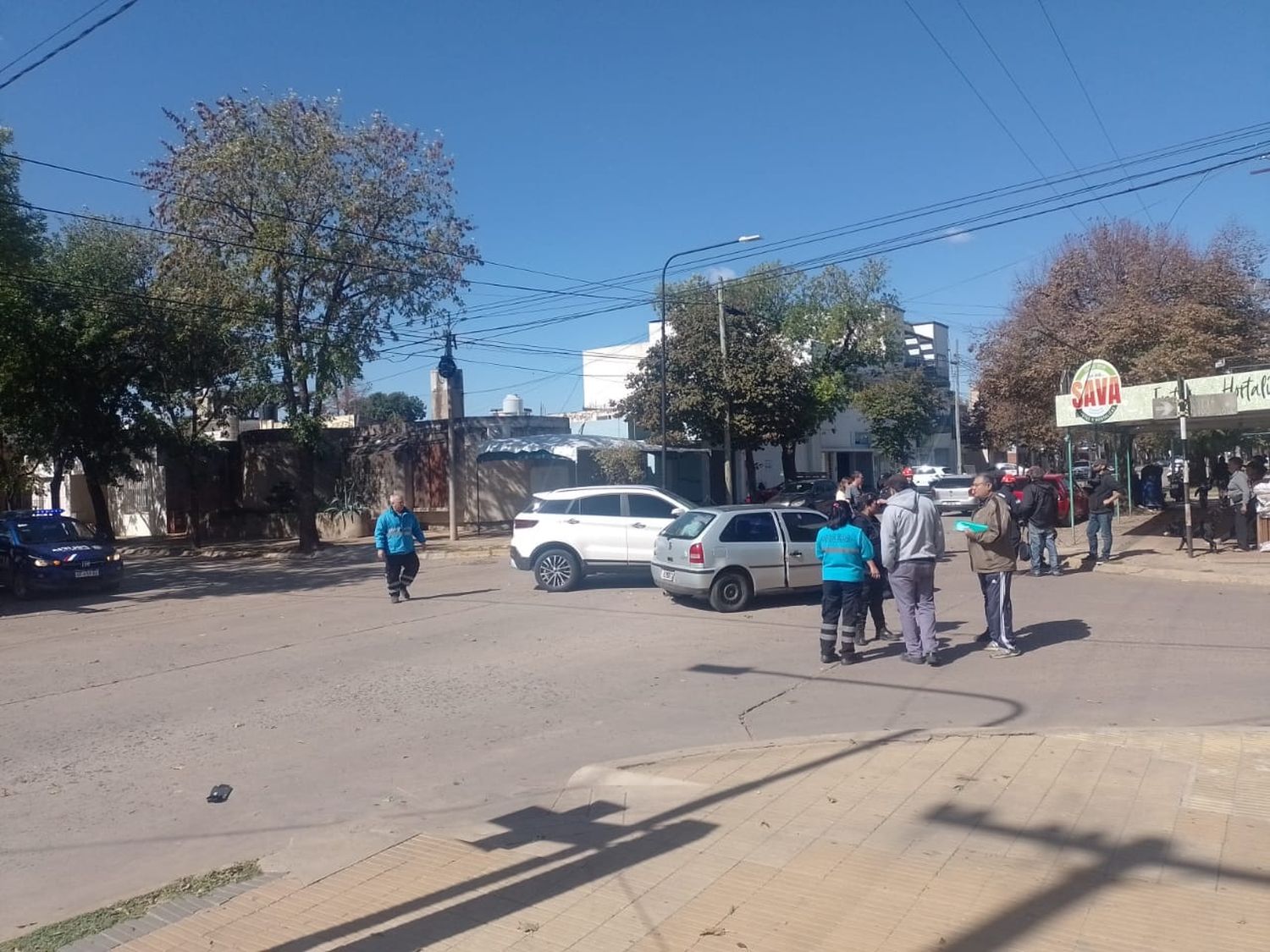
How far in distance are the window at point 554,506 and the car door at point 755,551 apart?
390 centimetres

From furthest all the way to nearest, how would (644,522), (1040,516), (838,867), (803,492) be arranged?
(803,492) → (644,522) → (1040,516) → (838,867)

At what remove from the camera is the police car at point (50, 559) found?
19.7 m

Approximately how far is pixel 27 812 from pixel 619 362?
55.9m

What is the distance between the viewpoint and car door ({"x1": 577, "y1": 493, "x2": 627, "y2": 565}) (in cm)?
1661

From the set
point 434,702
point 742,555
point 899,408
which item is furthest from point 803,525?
point 899,408

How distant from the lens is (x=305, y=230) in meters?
25.8

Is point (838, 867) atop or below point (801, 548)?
below

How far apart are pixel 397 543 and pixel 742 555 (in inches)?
202

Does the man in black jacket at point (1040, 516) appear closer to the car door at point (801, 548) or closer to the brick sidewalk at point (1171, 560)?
the brick sidewalk at point (1171, 560)

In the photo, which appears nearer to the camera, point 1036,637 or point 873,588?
point 873,588

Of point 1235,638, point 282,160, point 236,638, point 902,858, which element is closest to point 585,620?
point 236,638

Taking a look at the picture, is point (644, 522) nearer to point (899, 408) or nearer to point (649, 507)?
point (649, 507)

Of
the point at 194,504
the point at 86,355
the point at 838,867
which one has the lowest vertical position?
the point at 838,867

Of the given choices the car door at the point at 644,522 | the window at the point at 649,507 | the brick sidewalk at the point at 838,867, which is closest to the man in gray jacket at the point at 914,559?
the brick sidewalk at the point at 838,867
